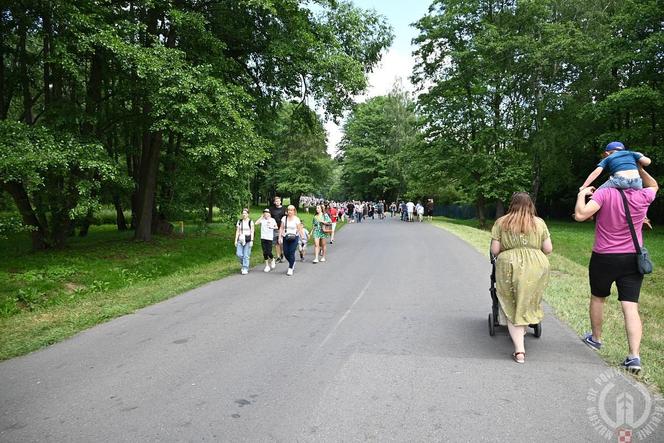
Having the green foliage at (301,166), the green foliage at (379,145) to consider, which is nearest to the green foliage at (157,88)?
the green foliage at (301,166)

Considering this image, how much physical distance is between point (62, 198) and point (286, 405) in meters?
11.9

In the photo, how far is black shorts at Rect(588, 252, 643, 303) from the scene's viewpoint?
4.38 m

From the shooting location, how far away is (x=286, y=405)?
3.70m

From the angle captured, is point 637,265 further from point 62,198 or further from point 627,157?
point 62,198

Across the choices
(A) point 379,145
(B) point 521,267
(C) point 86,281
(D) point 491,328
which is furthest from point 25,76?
(A) point 379,145

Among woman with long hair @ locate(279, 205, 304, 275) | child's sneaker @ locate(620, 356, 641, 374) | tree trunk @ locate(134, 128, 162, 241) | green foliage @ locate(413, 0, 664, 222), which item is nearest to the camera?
child's sneaker @ locate(620, 356, 641, 374)

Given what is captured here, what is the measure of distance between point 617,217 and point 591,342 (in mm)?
1543

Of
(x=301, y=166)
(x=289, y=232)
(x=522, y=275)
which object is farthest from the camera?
(x=301, y=166)

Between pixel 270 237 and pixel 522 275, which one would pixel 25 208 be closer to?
pixel 270 237

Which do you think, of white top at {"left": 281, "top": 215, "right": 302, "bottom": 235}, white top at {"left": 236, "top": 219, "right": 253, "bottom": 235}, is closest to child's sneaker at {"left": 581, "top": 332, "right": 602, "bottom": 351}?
white top at {"left": 281, "top": 215, "right": 302, "bottom": 235}

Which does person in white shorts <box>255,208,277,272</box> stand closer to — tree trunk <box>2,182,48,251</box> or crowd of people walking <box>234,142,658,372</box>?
tree trunk <box>2,182,48,251</box>

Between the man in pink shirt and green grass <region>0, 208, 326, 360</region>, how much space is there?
6.80 meters

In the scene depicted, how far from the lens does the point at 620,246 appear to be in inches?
176

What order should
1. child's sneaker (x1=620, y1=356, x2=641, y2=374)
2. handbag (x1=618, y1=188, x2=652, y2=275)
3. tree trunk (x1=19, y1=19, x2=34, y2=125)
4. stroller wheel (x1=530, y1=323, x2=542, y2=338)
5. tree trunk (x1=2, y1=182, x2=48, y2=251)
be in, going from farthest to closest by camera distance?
tree trunk (x1=19, y1=19, x2=34, y2=125) → tree trunk (x1=2, y1=182, x2=48, y2=251) → stroller wheel (x1=530, y1=323, x2=542, y2=338) → handbag (x1=618, y1=188, x2=652, y2=275) → child's sneaker (x1=620, y1=356, x2=641, y2=374)
